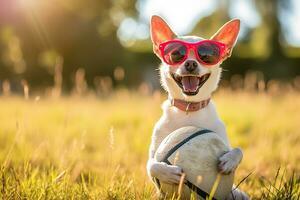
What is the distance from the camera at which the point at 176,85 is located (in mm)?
4180

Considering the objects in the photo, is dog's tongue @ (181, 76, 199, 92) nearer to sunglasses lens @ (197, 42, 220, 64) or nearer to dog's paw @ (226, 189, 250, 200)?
sunglasses lens @ (197, 42, 220, 64)

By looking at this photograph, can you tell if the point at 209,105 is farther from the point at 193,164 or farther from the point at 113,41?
the point at 113,41

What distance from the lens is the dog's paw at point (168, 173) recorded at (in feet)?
12.1

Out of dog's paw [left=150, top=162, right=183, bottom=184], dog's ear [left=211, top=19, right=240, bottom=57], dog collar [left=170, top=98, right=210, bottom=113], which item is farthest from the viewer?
dog's ear [left=211, top=19, right=240, bottom=57]

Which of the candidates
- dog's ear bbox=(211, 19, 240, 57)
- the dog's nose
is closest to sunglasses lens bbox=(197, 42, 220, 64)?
the dog's nose

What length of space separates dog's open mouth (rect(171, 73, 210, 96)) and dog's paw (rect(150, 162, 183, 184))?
58 centimetres

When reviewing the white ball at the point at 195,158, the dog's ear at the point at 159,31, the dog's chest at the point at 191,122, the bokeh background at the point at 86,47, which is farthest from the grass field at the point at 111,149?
the bokeh background at the point at 86,47

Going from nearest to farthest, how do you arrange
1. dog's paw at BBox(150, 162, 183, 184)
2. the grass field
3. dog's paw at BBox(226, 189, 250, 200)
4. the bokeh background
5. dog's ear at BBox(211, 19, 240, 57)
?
dog's paw at BBox(150, 162, 183, 184) → the grass field → dog's paw at BBox(226, 189, 250, 200) → dog's ear at BBox(211, 19, 240, 57) → the bokeh background

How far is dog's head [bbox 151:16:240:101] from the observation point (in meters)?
3.96

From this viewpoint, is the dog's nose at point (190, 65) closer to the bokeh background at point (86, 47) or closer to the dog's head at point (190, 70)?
the dog's head at point (190, 70)

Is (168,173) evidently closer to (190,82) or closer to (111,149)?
(111,149)

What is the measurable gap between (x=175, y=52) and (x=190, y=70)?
213mm

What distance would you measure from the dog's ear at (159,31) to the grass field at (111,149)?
89cm

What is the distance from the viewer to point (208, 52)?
4.05 metres
